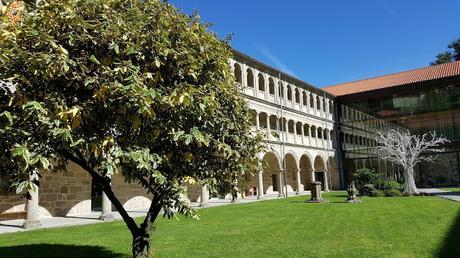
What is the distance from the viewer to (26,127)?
441cm

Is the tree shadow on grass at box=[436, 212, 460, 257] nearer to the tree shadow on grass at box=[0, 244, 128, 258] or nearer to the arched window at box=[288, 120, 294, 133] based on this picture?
the tree shadow on grass at box=[0, 244, 128, 258]

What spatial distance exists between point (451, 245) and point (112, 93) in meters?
7.57

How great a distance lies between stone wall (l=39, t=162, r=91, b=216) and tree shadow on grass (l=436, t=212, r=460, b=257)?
48.5ft

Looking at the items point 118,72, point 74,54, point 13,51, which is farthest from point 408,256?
point 13,51

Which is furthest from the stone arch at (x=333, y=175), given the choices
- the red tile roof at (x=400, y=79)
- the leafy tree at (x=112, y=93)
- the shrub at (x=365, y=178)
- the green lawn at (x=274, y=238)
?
the leafy tree at (x=112, y=93)

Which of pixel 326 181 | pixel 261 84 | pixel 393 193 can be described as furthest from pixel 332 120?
pixel 393 193

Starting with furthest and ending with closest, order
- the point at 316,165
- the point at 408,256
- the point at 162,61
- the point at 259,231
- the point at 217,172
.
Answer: the point at 316,165, the point at 259,231, the point at 408,256, the point at 217,172, the point at 162,61

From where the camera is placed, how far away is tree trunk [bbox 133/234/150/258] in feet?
22.2

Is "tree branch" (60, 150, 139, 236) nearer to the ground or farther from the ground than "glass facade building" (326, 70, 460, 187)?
nearer to the ground

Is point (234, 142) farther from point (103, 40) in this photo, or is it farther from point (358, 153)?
point (358, 153)

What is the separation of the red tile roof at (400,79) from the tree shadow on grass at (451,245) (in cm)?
2928

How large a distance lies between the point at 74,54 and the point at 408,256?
21.9ft

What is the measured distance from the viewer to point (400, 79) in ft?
129

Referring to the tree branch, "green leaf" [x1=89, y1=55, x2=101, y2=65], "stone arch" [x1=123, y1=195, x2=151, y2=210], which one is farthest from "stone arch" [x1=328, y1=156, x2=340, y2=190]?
"green leaf" [x1=89, y1=55, x2=101, y2=65]
